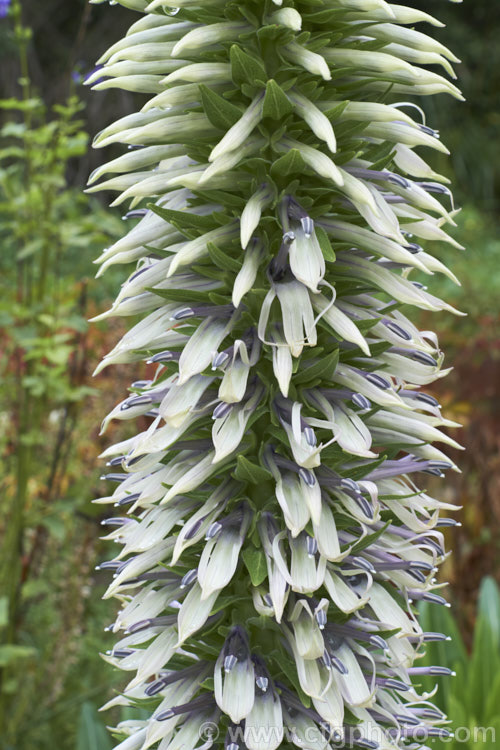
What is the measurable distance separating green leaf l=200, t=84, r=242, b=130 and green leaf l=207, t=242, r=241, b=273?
18cm

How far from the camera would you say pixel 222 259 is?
3.94 feet

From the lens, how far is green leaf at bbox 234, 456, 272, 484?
1202 millimetres

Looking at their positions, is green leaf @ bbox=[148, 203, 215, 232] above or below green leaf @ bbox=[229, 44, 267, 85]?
below

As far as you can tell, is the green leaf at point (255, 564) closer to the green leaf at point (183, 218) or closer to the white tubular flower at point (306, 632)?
the white tubular flower at point (306, 632)

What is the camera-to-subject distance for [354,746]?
1286 mm

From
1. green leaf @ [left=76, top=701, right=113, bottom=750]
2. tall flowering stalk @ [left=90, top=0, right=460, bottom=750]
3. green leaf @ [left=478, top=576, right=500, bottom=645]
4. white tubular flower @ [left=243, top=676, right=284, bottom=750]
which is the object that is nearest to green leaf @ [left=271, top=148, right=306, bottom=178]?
tall flowering stalk @ [left=90, top=0, right=460, bottom=750]

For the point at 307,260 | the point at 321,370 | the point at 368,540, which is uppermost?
the point at 307,260

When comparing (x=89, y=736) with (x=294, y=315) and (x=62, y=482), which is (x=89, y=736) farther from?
(x=62, y=482)

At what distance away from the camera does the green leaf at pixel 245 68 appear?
1172 mm

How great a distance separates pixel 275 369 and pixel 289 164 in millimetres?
297

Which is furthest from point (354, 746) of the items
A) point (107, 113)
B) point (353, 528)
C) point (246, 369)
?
point (107, 113)

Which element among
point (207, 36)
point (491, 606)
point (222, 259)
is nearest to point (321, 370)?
point (222, 259)

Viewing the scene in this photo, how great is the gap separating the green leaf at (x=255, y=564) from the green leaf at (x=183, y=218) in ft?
1.62

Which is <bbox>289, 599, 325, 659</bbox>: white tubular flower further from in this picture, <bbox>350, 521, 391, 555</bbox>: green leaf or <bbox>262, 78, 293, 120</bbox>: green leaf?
<bbox>262, 78, 293, 120</bbox>: green leaf
